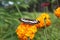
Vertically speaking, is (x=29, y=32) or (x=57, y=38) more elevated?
(x=29, y=32)

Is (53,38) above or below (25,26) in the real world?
below

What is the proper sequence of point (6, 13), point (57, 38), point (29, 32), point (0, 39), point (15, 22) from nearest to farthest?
point (29, 32) < point (57, 38) < point (0, 39) < point (15, 22) < point (6, 13)

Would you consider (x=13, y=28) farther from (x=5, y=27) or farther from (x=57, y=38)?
(x=57, y=38)

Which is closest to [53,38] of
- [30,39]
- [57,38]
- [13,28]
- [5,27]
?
[57,38]

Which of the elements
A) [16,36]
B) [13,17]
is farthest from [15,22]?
[16,36]

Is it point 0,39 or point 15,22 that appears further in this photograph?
point 15,22

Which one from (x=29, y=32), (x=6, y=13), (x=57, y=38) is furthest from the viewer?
(x=6, y=13)

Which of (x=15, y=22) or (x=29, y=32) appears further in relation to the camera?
(x=15, y=22)

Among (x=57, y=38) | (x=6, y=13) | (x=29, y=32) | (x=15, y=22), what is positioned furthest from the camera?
(x=6, y=13)

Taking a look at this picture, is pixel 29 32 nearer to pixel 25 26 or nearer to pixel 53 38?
pixel 25 26
